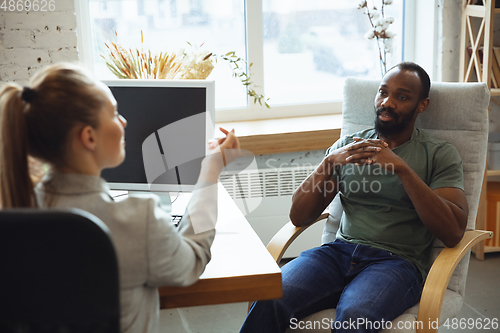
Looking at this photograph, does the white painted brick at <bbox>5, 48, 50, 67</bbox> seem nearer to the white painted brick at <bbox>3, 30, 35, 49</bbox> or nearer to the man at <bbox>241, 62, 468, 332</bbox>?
Answer: the white painted brick at <bbox>3, 30, 35, 49</bbox>

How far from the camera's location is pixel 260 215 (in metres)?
2.69

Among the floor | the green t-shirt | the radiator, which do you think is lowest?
the floor

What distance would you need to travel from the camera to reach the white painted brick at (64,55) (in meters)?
2.46

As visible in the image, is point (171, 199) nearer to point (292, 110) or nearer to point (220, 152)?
point (220, 152)

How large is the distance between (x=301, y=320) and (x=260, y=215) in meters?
1.23

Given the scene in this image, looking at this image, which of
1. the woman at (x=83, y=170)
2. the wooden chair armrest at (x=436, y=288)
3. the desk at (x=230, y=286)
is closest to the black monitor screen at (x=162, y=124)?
the desk at (x=230, y=286)

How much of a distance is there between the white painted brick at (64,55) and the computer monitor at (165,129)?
108cm

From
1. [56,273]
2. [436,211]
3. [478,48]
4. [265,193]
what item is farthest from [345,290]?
[478,48]

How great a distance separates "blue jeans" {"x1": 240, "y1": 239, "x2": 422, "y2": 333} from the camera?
139cm

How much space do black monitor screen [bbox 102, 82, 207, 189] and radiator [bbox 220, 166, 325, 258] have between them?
1118mm

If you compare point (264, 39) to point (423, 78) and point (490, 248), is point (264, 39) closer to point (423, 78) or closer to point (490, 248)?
point (423, 78)

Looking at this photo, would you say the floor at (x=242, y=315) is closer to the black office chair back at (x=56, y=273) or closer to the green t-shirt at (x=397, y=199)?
the green t-shirt at (x=397, y=199)

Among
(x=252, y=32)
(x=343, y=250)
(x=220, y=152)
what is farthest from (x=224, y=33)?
(x=220, y=152)

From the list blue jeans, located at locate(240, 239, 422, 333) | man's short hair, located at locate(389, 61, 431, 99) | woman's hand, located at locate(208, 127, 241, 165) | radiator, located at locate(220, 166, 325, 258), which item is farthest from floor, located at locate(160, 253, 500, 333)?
woman's hand, located at locate(208, 127, 241, 165)
